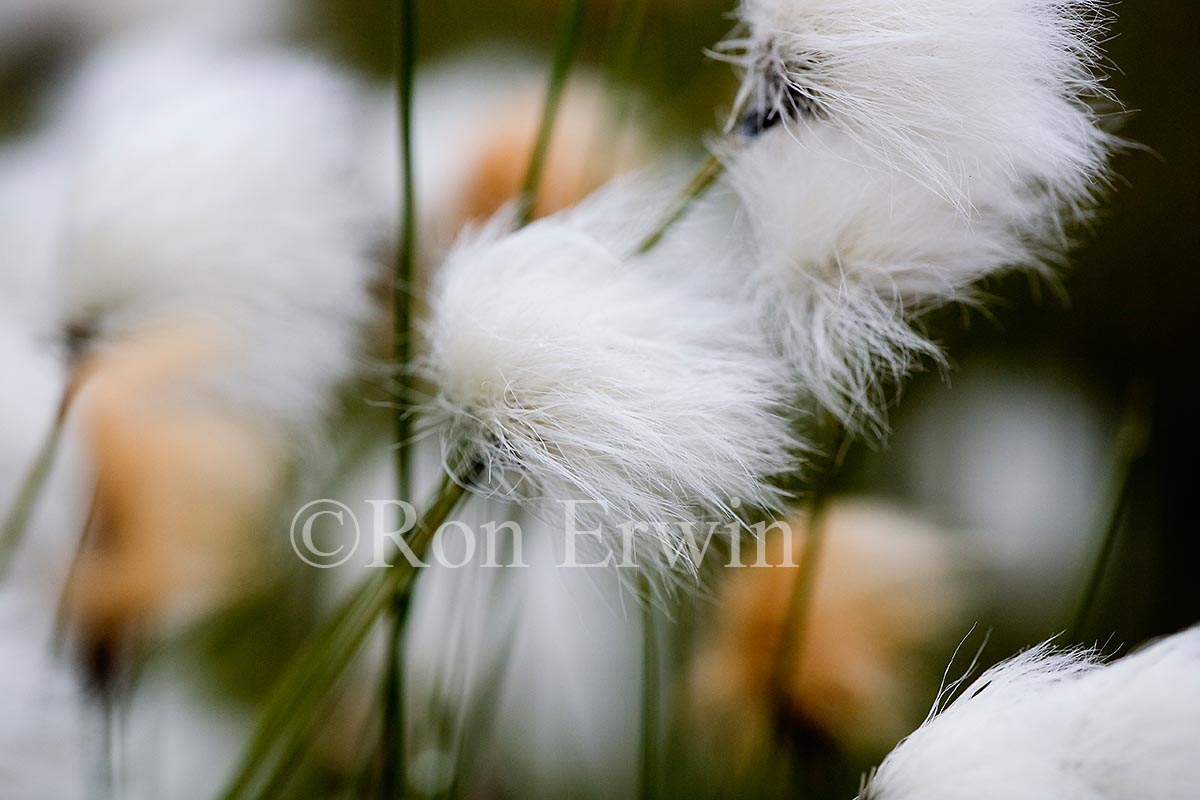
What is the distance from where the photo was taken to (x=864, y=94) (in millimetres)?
200

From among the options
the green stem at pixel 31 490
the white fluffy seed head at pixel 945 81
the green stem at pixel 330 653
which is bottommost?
the green stem at pixel 330 653

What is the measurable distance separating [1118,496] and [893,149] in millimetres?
201

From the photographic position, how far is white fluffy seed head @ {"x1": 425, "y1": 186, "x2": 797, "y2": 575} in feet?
0.64

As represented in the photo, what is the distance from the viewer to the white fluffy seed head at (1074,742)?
0.17m

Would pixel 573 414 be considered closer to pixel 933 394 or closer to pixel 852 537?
pixel 852 537

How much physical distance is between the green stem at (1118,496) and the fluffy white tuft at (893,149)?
3.8 inches

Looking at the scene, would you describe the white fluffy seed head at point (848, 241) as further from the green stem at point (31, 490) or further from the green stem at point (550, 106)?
the green stem at point (31, 490)

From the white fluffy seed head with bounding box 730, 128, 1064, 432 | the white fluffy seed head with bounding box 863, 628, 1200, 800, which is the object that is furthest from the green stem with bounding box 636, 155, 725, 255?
the white fluffy seed head with bounding box 863, 628, 1200, 800

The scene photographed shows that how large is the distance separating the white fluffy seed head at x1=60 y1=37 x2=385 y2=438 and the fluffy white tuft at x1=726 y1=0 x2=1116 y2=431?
4.9 inches

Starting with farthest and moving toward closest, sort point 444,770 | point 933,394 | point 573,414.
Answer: point 933,394 < point 444,770 < point 573,414

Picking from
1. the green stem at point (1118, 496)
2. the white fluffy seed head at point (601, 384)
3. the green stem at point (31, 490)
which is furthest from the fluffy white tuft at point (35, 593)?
the green stem at point (1118, 496)

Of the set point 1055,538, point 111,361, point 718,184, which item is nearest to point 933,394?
point 1055,538

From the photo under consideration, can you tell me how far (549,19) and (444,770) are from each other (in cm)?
35

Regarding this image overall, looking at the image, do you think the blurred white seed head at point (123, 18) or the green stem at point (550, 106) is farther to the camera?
the blurred white seed head at point (123, 18)
